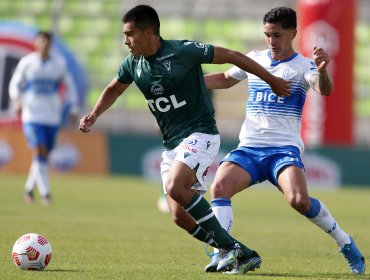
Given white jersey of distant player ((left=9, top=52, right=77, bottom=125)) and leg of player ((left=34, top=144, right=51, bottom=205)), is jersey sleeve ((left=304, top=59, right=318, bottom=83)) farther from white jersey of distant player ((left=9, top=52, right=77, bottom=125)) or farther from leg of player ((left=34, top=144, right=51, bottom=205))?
white jersey of distant player ((left=9, top=52, right=77, bottom=125))

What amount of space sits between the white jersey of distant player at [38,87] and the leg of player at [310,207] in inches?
333

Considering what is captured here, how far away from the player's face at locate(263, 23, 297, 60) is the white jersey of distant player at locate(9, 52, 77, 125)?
25.9 feet

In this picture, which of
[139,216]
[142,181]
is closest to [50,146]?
[139,216]

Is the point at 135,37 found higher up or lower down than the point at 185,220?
higher up

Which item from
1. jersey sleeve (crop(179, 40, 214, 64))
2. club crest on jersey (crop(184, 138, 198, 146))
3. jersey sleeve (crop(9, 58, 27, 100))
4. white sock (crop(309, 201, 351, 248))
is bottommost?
white sock (crop(309, 201, 351, 248))

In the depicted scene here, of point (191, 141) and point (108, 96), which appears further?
point (108, 96)

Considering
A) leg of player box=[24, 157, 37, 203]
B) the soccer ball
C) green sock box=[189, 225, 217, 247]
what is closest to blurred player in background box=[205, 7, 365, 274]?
green sock box=[189, 225, 217, 247]

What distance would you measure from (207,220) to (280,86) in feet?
4.22

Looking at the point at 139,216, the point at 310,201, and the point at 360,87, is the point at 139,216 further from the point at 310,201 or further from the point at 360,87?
the point at 360,87

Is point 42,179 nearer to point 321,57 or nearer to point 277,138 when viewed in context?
point 277,138

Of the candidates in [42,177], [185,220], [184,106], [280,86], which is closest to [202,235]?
[185,220]

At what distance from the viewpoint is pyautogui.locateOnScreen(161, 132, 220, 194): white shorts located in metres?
8.20

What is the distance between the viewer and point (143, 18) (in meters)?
8.19

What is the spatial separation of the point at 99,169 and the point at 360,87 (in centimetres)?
871
